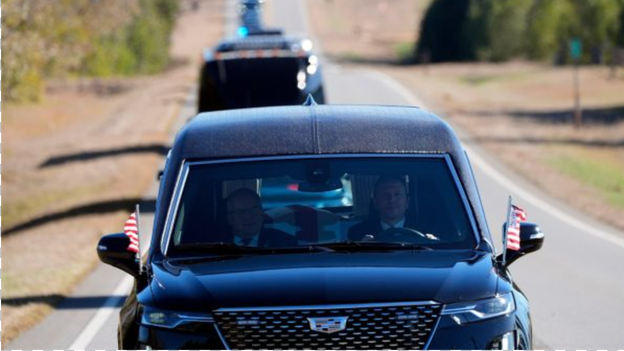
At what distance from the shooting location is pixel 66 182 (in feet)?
90.0

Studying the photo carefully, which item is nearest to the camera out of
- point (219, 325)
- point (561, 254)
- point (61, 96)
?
point (219, 325)

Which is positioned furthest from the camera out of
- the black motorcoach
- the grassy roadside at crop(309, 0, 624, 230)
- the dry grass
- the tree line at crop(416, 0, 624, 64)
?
the tree line at crop(416, 0, 624, 64)

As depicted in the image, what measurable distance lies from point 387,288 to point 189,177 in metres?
1.57

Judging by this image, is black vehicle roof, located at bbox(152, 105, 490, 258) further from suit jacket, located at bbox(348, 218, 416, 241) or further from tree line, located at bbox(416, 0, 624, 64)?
tree line, located at bbox(416, 0, 624, 64)

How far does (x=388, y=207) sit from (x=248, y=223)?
0.73 metres

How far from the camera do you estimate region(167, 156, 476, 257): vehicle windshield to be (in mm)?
6562

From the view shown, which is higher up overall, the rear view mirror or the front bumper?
the rear view mirror

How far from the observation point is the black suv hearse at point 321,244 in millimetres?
5574

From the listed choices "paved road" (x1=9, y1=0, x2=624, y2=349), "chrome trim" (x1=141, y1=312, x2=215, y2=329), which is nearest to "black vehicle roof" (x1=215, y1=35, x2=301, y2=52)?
"paved road" (x1=9, y1=0, x2=624, y2=349)

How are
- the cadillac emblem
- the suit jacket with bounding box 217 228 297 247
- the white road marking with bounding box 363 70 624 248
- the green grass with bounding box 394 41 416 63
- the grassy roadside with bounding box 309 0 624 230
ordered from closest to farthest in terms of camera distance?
the cadillac emblem, the suit jacket with bounding box 217 228 297 247, the white road marking with bounding box 363 70 624 248, the grassy roadside with bounding box 309 0 624 230, the green grass with bounding box 394 41 416 63

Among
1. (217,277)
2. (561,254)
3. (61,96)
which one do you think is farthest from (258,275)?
(61,96)

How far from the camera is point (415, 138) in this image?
693 cm

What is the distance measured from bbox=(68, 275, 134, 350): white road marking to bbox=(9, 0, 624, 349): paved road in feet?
0.04

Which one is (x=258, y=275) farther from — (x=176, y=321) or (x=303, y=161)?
(x=303, y=161)
